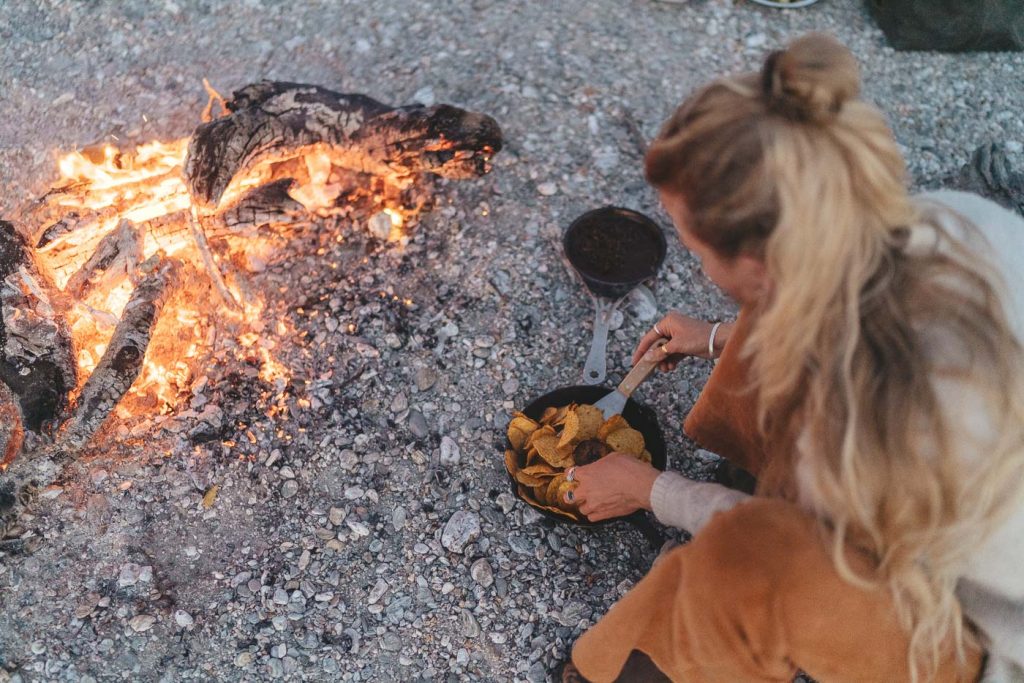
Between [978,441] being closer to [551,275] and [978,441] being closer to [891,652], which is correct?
[891,652]

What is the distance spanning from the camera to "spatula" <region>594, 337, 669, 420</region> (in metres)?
2.36

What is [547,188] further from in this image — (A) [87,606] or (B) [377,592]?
(A) [87,606]

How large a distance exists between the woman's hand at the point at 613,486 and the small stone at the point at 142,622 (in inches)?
52.6

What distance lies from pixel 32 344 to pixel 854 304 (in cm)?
245

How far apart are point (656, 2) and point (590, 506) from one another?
9.82 feet

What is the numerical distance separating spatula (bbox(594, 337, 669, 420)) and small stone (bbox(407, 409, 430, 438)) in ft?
2.03

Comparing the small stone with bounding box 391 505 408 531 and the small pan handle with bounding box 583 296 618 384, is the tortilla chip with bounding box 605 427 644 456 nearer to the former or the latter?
the small pan handle with bounding box 583 296 618 384

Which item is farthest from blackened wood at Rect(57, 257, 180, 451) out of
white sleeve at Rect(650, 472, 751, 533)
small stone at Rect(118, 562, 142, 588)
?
white sleeve at Rect(650, 472, 751, 533)

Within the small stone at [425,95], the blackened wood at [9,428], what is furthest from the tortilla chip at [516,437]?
the small stone at [425,95]

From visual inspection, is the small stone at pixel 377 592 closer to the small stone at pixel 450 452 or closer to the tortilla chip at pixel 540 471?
the small stone at pixel 450 452

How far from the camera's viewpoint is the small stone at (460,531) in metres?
2.37

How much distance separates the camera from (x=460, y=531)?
239cm

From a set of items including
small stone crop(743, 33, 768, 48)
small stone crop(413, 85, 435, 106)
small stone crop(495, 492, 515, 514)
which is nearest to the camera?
small stone crop(495, 492, 515, 514)

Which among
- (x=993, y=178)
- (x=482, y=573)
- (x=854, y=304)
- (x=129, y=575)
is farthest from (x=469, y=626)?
(x=993, y=178)
